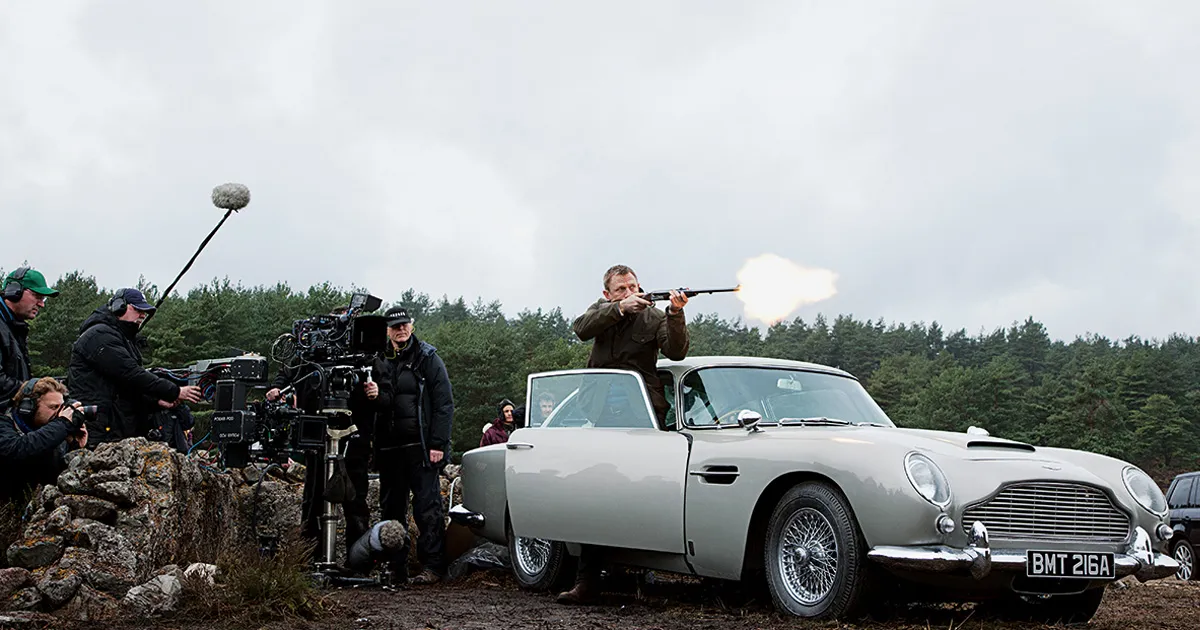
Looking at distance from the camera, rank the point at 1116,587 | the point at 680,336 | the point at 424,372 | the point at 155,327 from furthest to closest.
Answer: the point at 155,327 → the point at 424,372 → the point at 1116,587 → the point at 680,336

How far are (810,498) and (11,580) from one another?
4582 millimetres

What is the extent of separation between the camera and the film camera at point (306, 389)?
895 cm

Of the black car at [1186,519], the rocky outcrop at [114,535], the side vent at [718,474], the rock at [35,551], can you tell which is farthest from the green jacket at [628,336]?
the black car at [1186,519]

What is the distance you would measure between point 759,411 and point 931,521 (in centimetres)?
193

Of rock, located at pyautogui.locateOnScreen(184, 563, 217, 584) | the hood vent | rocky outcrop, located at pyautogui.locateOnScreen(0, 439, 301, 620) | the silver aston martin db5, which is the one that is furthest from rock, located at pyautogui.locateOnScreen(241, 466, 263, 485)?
the hood vent

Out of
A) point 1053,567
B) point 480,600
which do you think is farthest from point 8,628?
point 1053,567

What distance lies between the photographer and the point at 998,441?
6.85 metres

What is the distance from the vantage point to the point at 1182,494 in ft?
58.6

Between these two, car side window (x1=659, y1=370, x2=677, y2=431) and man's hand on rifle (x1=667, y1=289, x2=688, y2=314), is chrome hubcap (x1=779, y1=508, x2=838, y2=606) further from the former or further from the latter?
man's hand on rifle (x1=667, y1=289, x2=688, y2=314)

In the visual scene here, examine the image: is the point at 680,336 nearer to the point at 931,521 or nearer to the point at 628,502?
the point at 628,502

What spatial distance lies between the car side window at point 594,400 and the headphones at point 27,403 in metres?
3.48

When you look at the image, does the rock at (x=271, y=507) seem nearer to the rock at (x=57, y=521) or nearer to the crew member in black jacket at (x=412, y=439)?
the crew member in black jacket at (x=412, y=439)

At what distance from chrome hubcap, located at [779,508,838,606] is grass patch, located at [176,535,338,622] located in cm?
274

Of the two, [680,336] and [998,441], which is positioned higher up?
[680,336]
